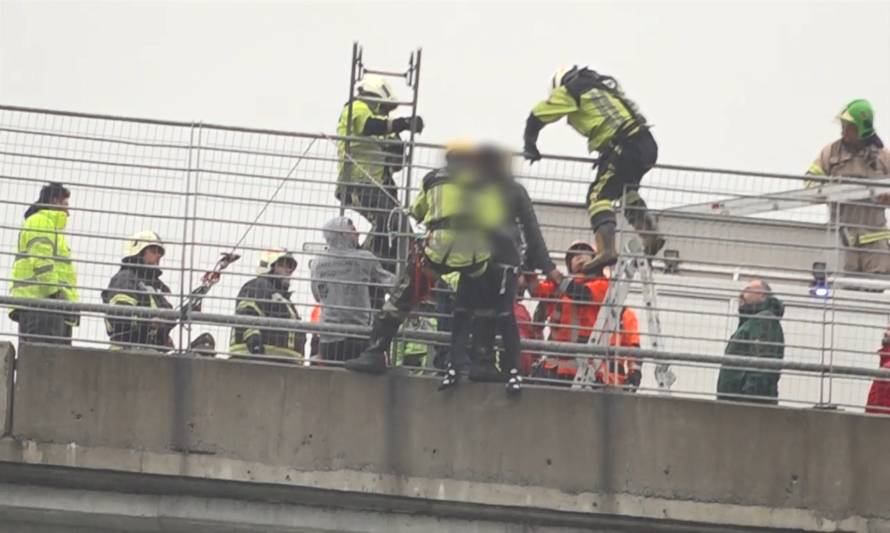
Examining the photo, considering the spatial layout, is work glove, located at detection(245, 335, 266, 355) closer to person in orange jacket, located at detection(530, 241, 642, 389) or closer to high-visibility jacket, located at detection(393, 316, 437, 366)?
high-visibility jacket, located at detection(393, 316, 437, 366)

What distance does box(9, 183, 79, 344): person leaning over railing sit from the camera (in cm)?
1287

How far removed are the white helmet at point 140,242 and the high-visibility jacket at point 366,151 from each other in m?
1.31

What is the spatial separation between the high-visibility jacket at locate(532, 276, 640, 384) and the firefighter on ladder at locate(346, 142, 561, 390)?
0.50m

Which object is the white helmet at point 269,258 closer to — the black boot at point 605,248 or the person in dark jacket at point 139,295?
the person in dark jacket at point 139,295

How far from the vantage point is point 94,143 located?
517 inches

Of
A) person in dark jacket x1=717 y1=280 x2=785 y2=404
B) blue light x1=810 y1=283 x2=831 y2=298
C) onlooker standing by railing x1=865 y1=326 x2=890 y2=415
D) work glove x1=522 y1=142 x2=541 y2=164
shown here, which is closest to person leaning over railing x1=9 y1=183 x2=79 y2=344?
work glove x1=522 y1=142 x2=541 y2=164

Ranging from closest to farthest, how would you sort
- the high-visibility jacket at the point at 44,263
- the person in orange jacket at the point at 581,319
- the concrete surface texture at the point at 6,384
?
the concrete surface texture at the point at 6,384, the high-visibility jacket at the point at 44,263, the person in orange jacket at the point at 581,319

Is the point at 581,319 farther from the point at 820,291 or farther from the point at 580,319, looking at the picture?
the point at 820,291

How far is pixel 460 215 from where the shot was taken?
12.5m

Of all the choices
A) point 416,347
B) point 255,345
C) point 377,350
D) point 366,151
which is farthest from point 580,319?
point 255,345

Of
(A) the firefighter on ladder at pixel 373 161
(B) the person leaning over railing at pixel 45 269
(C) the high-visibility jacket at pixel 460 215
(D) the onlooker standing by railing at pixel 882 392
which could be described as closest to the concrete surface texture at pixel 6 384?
(B) the person leaning over railing at pixel 45 269

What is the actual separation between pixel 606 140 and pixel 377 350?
2.31 m

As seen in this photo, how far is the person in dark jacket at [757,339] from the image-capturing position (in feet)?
42.5

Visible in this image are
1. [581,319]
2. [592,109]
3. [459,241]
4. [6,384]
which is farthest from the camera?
[592,109]
